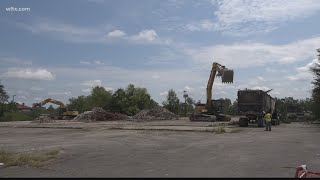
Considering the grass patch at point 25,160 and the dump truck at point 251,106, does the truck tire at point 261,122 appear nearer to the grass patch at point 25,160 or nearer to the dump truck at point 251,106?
the dump truck at point 251,106

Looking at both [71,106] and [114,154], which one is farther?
[71,106]

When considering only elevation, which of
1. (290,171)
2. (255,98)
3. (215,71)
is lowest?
(290,171)

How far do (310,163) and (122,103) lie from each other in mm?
88900

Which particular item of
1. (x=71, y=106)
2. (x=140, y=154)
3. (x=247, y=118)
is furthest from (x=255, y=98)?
(x=71, y=106)

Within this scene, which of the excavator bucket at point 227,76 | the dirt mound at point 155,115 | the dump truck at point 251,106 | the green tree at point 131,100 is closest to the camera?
the dump truck at point 251,106

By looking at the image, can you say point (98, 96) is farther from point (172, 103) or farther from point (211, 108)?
point (211, 108)

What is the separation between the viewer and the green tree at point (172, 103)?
341 feet

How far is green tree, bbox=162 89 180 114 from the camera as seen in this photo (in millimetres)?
104000

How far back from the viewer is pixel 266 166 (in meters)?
13.9

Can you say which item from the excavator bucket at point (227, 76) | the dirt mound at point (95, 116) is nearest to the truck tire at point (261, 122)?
the excavator bucket at point (227, 76)

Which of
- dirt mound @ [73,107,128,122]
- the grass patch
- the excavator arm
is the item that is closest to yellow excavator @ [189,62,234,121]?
the excavator arm

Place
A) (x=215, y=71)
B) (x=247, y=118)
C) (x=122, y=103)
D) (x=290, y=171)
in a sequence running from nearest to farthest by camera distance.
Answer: (x=290, y=171)
(x=247, y=118)
(x=215, y=71)
(x=122, y=103)

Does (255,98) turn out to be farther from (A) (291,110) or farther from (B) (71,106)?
(B) (71,106)

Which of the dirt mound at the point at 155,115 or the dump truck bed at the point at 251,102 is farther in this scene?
the dirt mound at the point at 155,115
